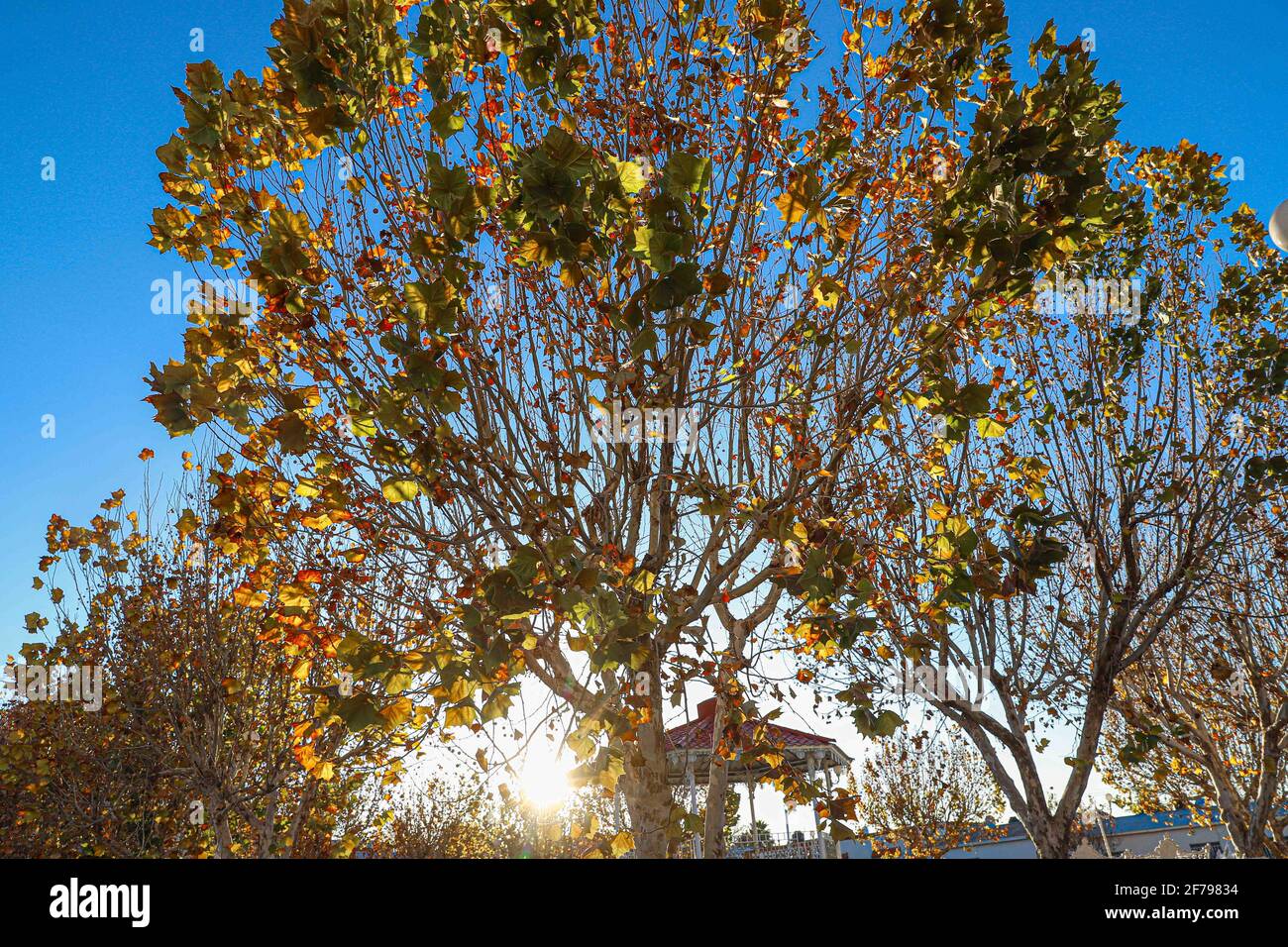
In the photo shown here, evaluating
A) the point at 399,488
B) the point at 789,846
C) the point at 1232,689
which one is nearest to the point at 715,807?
the point at 399,488

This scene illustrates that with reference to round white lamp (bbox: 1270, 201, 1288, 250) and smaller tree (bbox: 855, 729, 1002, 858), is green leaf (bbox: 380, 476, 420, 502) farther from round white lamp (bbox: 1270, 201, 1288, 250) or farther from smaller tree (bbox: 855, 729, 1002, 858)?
smaller tree (bbox: 855, 729, 1002, 858)

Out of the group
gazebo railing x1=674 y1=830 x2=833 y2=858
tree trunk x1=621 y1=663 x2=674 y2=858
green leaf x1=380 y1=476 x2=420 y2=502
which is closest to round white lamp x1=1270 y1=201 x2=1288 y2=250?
tree trunk x1=621 y1=663 x2=674 y2=858

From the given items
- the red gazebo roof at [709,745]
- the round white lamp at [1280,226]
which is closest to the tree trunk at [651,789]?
the red gazebo roof at [709,745]

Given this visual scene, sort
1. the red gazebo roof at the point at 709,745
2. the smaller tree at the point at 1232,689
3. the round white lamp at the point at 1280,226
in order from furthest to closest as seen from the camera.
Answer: the red gazebo roof at the point at 709,745 < the smaller tree at the point at 1232,689 < the round white lamp at the point at 1280,226

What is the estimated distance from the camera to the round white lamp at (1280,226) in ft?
16.9

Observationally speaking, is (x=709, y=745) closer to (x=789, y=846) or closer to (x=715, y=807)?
(x=715, y=807)

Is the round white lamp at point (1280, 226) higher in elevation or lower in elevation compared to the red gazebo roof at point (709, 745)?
higher

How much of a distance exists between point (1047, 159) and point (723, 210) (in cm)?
165

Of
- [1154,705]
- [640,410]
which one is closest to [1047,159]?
[640,410]

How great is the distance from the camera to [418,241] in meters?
2.93

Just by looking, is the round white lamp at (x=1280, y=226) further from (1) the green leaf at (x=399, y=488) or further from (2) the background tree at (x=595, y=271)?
(1) the green leaf at (x=399, y=488)

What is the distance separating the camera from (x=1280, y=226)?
520cm

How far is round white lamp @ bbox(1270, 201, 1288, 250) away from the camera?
516 centimetres
